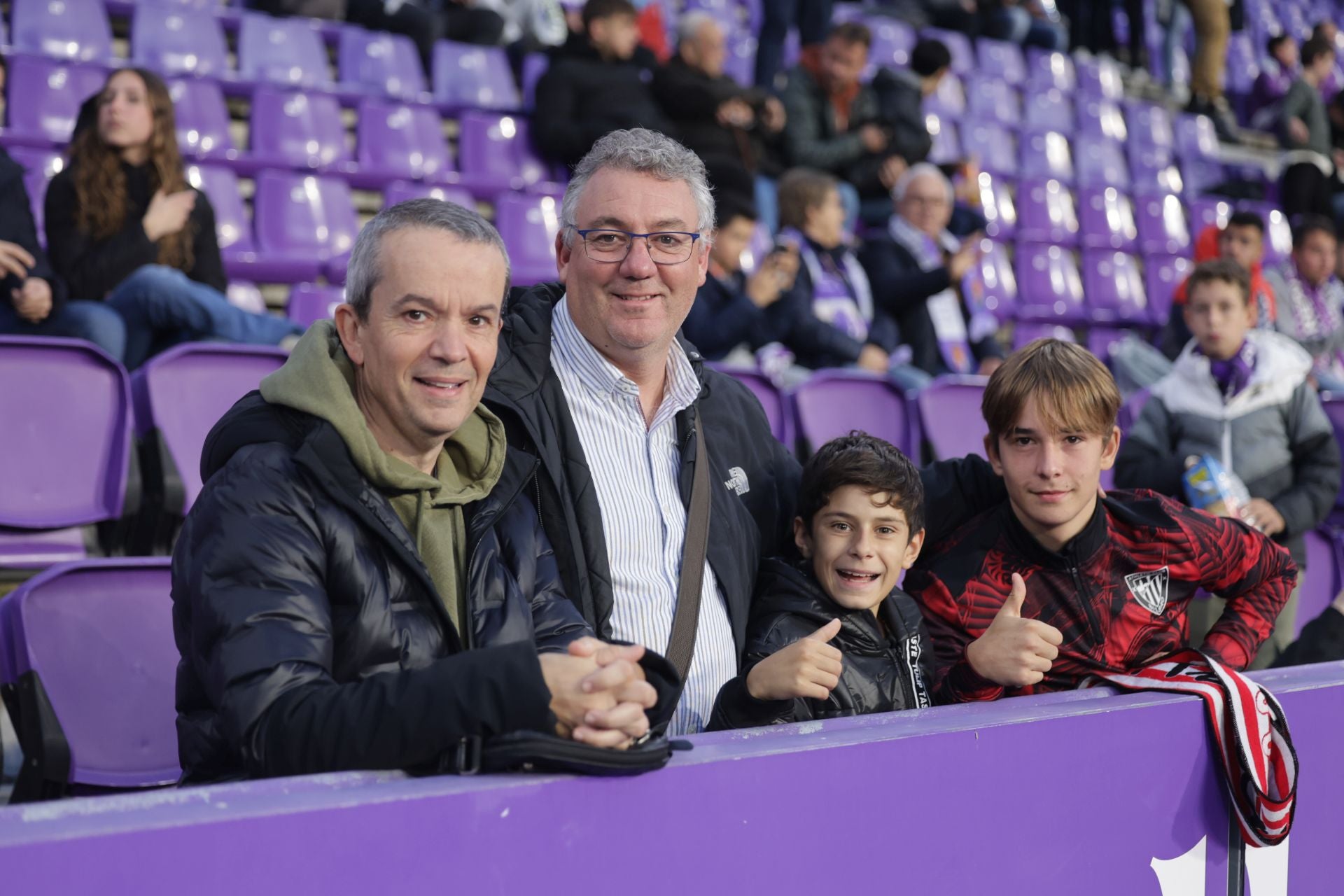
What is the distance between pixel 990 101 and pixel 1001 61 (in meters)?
0.88

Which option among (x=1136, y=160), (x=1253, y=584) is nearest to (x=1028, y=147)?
(x=1136, y=160)

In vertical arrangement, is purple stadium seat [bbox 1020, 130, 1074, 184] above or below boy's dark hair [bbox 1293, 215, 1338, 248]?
above

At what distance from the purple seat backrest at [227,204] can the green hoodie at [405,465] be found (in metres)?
3.85

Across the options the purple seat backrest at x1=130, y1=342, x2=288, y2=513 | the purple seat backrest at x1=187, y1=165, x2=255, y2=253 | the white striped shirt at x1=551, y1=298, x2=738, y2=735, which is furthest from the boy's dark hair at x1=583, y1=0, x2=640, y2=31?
the white striped shirt at x1=551, y1=298, x2=738, y2=735

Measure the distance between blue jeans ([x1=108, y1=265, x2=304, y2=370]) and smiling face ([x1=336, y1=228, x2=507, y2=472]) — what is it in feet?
7.66

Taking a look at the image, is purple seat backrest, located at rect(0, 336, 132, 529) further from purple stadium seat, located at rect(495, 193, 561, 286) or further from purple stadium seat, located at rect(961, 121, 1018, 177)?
purple stadium seat, located at rect(961, 121, 1018, 177)

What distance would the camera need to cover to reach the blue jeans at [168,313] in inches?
153

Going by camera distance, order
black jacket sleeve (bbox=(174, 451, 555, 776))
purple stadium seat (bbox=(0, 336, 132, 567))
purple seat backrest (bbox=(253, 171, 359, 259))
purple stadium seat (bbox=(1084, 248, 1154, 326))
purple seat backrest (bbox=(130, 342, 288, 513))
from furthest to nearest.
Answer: purple stadium seat (bbox=(1084, 248, 1154, 326)), purple seat backrest (bbox=(253, 171, 359, 259)), purple seat backrest (bbox=(130, 342, 288, 513)), purple stadium seat (bbox=(0, 336, 132, 567)), black jacket sleeve (bbox=(174, 451, 555, 776))

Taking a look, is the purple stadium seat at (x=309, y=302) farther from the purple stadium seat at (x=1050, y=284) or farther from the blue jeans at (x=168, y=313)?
the purple stadium seat at (x=1050, y=284)

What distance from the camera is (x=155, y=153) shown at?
4340 millimetres

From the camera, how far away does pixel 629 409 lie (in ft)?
7.68

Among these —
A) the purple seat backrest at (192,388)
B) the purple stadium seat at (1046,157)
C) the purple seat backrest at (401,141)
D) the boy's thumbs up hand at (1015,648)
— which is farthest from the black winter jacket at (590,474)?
the purple stadium seat at (1046,157)

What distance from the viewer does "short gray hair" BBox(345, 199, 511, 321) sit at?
1.71m

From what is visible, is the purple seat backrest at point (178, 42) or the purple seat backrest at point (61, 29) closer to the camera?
the purple seat backrest at point (61, 29)
